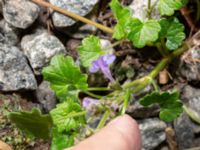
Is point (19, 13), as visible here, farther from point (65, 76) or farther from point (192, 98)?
point (192, 98)

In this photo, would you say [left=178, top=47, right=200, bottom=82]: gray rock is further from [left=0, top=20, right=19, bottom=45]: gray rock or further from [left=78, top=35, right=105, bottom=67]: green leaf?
[left=0, top=20, right=19, bottom=45]: gray rock

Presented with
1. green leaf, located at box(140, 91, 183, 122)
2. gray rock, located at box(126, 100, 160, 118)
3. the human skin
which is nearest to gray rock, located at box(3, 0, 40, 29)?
gray rock, located at box(126, 100, 160, 118)

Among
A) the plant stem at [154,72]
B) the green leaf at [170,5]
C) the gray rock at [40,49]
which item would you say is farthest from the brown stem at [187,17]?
the gray rock at [40,49]

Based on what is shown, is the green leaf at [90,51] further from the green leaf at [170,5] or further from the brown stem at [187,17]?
the brown stem at [187,17]

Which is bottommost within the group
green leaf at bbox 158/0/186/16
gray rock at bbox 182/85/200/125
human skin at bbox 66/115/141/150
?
gray rock at bbox 182/85/200/125

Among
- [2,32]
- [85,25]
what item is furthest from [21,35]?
[85,25]

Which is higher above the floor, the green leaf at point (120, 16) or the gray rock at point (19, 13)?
the green leaf at point (120, 16)
